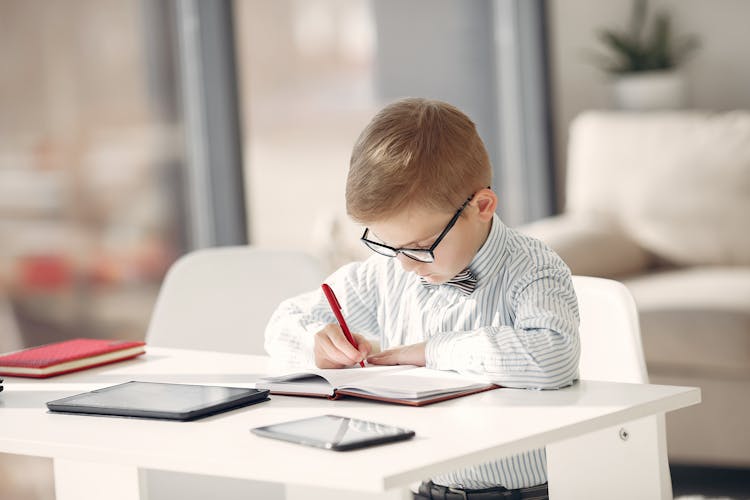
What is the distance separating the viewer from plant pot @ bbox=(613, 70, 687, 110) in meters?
4.29

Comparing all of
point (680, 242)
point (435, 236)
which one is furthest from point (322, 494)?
point (680, 242)

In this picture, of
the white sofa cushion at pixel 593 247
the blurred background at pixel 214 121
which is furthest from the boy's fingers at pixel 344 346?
the white sofa cushion at pixel 593 247

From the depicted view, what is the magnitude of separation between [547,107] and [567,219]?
44.6 inches

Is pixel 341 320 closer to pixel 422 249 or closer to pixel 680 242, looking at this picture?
pixel 422 249

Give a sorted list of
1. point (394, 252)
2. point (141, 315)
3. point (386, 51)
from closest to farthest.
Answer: point (394, 252) < point (141, 315) < point (386, 51)

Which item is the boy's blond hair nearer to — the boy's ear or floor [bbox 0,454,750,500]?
the boy's ear

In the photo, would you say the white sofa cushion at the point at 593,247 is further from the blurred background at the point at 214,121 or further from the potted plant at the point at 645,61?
the potted plant at the point at 645,61

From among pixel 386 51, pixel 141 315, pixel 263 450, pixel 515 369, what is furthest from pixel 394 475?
pixel 386 51

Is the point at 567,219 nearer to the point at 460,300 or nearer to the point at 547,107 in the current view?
the point at 547,107

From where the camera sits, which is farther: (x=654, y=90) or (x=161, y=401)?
(x=654, y=90)

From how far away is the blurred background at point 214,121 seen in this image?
2693 millimetres

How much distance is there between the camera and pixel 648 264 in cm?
360

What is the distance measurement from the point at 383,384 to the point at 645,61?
3.31 metres

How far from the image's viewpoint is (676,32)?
15.0ft
